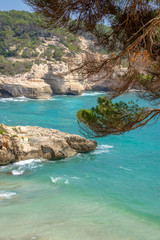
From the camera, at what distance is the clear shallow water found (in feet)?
24.3

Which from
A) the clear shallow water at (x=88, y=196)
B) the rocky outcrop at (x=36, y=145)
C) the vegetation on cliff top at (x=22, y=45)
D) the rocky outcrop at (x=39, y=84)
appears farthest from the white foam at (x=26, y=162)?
the vegetation on cliff top at (x=22, y=45)

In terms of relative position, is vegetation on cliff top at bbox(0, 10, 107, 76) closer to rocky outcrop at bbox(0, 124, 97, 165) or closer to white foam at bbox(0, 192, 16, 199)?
rocky outcrop at bbox(0, 124, 97, 165)

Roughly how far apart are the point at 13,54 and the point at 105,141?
42772 millimetres

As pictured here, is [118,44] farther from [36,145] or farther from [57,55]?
[57,55]

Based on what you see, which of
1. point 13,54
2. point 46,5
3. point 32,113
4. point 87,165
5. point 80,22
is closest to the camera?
point 46,5

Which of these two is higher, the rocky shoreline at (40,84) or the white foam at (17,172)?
the rocky shoreline at (40,84)

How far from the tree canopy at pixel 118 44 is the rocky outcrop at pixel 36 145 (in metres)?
8.11

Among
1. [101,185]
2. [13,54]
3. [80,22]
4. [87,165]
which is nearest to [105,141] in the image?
[87,165]

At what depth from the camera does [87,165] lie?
14.6 meters

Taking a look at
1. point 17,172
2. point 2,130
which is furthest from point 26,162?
point 2,130

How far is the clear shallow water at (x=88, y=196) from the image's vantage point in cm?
741

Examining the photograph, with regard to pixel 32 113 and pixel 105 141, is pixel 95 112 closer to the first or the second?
pixel 105 141

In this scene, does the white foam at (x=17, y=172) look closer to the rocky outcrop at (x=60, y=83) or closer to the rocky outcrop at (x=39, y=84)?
the rocky outcrop at (x=39, y=84)

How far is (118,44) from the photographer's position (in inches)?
279
